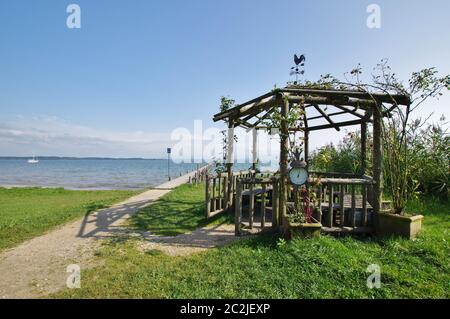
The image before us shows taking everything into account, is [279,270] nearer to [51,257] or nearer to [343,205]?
[343,205]

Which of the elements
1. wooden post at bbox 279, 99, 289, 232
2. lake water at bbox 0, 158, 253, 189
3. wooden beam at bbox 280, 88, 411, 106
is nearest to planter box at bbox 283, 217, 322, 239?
wooden post at bbox 279, 99, 289, 232

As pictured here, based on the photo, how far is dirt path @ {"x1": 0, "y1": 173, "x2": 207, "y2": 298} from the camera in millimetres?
3525

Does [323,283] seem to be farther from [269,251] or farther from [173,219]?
[173,219]

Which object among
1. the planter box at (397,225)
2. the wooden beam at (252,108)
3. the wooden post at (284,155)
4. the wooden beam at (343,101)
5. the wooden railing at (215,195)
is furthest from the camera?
the wooden railing at (215,195)

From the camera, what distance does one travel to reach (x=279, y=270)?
3.72 meters

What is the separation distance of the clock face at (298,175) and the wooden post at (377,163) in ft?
5.67

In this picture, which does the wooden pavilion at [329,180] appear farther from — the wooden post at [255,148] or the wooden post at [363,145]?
the wooden post at [255,148]

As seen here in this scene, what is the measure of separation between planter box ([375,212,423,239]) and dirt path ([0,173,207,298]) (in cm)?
560

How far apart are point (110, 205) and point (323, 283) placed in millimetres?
8714

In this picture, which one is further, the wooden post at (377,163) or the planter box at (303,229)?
the wooden post at (377,163)

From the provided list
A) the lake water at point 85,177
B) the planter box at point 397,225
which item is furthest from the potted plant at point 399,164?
the lake water at point 85,177

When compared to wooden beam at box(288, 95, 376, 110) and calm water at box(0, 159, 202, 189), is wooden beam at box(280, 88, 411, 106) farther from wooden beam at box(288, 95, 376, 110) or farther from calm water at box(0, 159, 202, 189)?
calm water at box(0, 159, 202, 189)

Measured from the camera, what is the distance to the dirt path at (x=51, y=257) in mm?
3525

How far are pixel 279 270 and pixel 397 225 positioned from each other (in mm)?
2944
